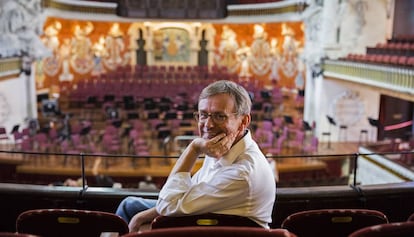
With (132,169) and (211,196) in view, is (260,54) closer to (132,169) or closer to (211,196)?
(132,169)

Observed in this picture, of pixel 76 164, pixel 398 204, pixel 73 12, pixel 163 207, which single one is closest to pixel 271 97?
pixel 76 164

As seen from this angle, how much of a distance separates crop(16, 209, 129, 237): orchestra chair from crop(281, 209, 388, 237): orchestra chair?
3.01 feet

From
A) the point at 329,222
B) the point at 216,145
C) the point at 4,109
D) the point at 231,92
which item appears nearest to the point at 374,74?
the point at 329,222

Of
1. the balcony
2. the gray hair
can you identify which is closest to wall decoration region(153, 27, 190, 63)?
the balcony

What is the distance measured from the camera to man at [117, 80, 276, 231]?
230cm

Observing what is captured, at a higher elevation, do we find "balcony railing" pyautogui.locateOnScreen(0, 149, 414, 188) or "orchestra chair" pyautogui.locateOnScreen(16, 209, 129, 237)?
"orchestra chair" pyautogui.locateOnScreen(16, 209, 129, 237)

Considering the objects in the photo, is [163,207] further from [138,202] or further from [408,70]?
[408,70]

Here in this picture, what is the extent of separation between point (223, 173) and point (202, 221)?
0.90 ft

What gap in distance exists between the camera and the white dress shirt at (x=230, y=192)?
229 centimetres

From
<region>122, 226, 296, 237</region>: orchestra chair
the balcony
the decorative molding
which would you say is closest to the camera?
<region>122, 226, 296, 237</region>: orchestra chair

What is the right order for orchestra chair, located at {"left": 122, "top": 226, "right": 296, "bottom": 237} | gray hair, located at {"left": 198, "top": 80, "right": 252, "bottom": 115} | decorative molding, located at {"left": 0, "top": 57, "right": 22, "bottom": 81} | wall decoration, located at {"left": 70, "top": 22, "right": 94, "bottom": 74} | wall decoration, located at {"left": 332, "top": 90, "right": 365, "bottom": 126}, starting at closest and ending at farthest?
orchestra chair, located at {"left": 122, "top": 226, "right": 296, "bottom": 237} → gray hair, located at {"left": 198, "top": 80, "right": 252, "bottom": 115} → decorative molding, located at {"left": 0, "top": 57, "right": 22, "bottom": 81} → wall decoration, located at {"left": 332, "top": 90, "right": 365, "bottom": 126} → wall decoration, located at {"left": 70, "top": 22, "right": 94, "bottom": 74}

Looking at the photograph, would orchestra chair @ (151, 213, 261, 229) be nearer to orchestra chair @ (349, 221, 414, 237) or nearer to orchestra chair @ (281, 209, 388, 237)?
orchestra chair @ (281, 209, 388, 237)

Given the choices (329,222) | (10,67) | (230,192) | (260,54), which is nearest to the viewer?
(230,192)

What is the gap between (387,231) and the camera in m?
1.76
